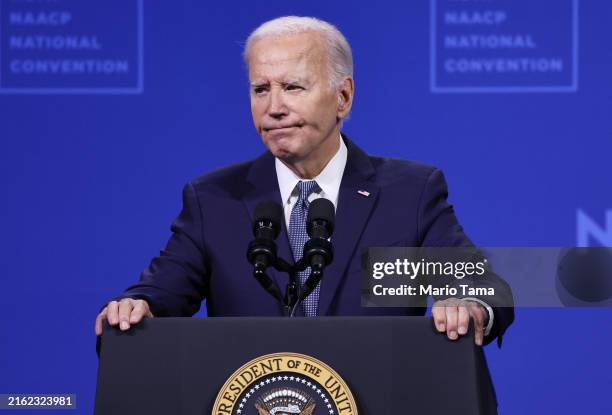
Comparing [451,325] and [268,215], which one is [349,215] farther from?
[451,325]

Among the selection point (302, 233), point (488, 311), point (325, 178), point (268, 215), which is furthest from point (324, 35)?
point (488, 311)

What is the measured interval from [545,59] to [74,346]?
73.5 inches

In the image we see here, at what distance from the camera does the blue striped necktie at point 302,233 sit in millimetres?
2383

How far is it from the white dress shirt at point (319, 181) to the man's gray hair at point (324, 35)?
20 centimetres

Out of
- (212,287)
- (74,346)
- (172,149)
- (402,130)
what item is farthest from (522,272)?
(74,346)

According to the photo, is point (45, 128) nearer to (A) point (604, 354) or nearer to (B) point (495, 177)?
(B) point (495, 177)

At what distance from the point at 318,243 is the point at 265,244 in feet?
0.32

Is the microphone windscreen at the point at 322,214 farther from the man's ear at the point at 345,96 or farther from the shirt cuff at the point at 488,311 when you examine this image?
the man's ear at the point at 345,96

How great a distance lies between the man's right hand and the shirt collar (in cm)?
68

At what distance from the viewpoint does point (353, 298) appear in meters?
2.39

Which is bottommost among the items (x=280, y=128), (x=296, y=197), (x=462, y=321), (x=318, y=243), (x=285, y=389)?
(x=285, y=389)

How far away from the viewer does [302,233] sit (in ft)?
8.05

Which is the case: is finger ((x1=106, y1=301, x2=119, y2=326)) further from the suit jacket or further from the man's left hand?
the man's left hand

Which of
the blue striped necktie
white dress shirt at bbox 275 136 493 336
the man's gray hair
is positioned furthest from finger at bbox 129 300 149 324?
the man's gray hair
